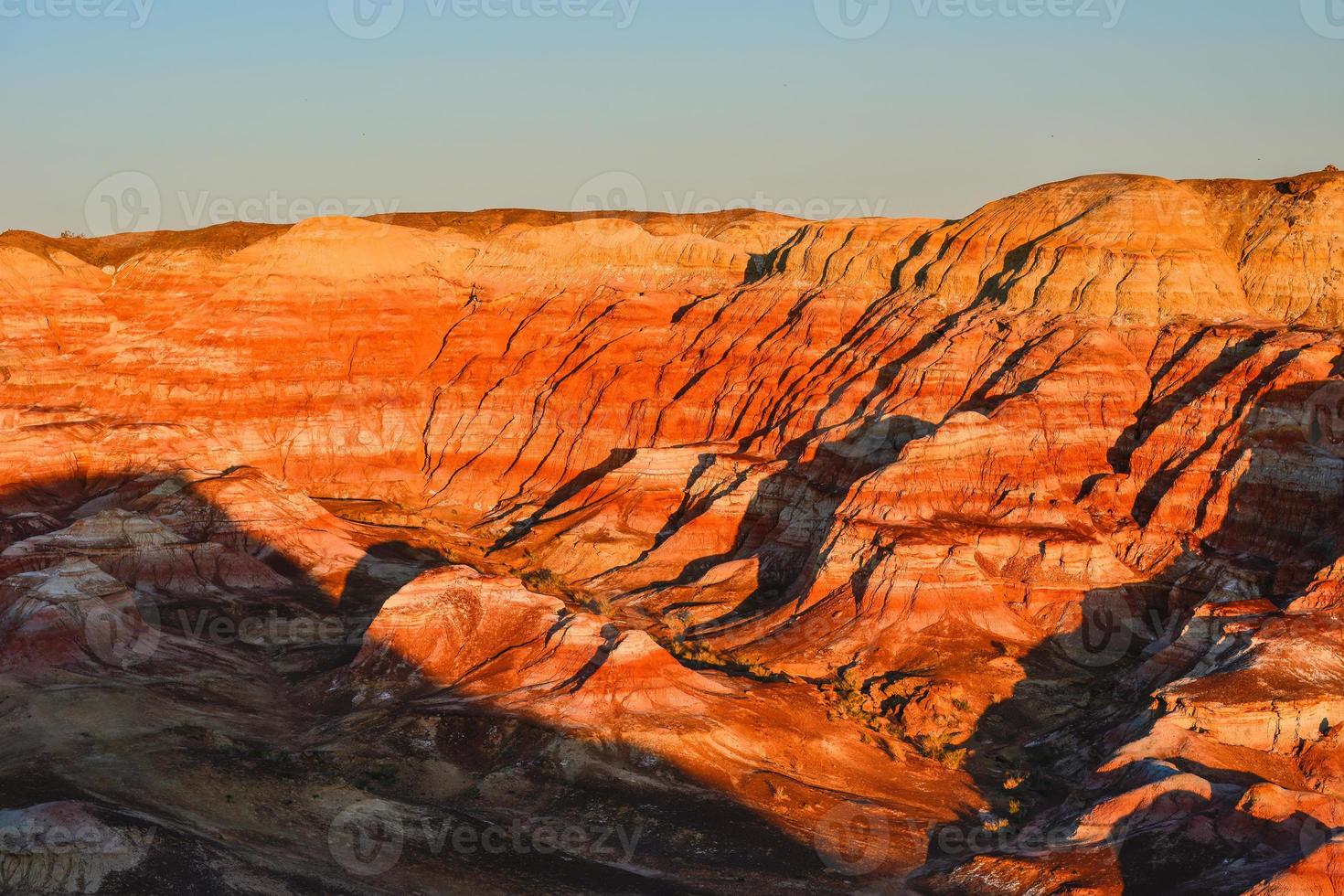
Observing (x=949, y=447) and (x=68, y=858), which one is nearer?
(x=68, y=858)

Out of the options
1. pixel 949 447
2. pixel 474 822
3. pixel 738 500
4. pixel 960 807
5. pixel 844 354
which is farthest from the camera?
pixel 844 354

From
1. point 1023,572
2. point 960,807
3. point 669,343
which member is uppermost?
point 669,343

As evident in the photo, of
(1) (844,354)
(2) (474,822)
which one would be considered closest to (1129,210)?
(1) (844,354)

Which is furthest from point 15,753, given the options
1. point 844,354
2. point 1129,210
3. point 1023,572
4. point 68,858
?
point 1129,210

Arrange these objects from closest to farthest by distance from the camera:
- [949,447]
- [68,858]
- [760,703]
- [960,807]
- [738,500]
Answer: [68,858], [960,807], [760,703], [949,447], [738,500]

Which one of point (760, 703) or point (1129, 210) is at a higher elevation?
point (1129, 210)

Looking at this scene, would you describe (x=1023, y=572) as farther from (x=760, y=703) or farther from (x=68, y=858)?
(x=68, y=858)

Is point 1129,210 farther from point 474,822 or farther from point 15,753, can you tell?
point 15,753
